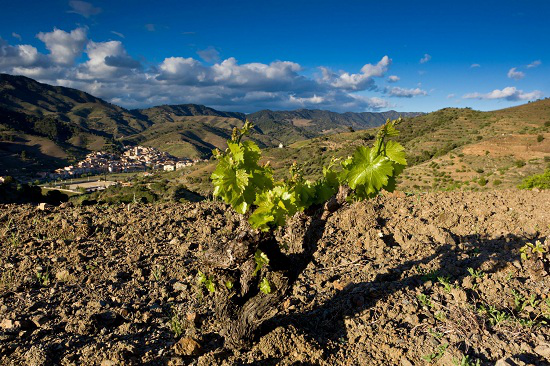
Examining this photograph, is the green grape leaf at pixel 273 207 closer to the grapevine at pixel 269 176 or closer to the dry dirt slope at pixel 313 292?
the grapevine at pixel 269 176

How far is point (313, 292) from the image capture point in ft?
18.4

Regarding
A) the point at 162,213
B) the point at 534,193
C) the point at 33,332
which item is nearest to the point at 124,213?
the point at 162,213

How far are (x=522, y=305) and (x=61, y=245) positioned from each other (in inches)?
349

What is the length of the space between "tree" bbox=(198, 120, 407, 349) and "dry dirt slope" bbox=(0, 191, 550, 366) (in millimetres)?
478

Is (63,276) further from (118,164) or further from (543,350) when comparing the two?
(118,164)

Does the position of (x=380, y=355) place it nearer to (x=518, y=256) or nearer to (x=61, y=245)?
(x=518, y=256)

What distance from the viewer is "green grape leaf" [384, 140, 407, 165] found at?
129 inches

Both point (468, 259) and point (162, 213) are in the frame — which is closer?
point (468, 259)

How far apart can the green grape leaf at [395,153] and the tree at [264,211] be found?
0.03ft

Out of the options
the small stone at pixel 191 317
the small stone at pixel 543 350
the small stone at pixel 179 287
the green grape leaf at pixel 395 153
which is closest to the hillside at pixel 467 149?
the small stone at pixel 179 287

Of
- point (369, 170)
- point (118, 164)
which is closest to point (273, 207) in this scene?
point (369, 170)

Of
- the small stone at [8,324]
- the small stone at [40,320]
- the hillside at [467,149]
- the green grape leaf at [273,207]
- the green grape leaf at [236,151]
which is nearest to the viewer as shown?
the green grape leaf at [236,151]

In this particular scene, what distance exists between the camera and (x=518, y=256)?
6.26 metres

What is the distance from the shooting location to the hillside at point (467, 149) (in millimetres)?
33875
